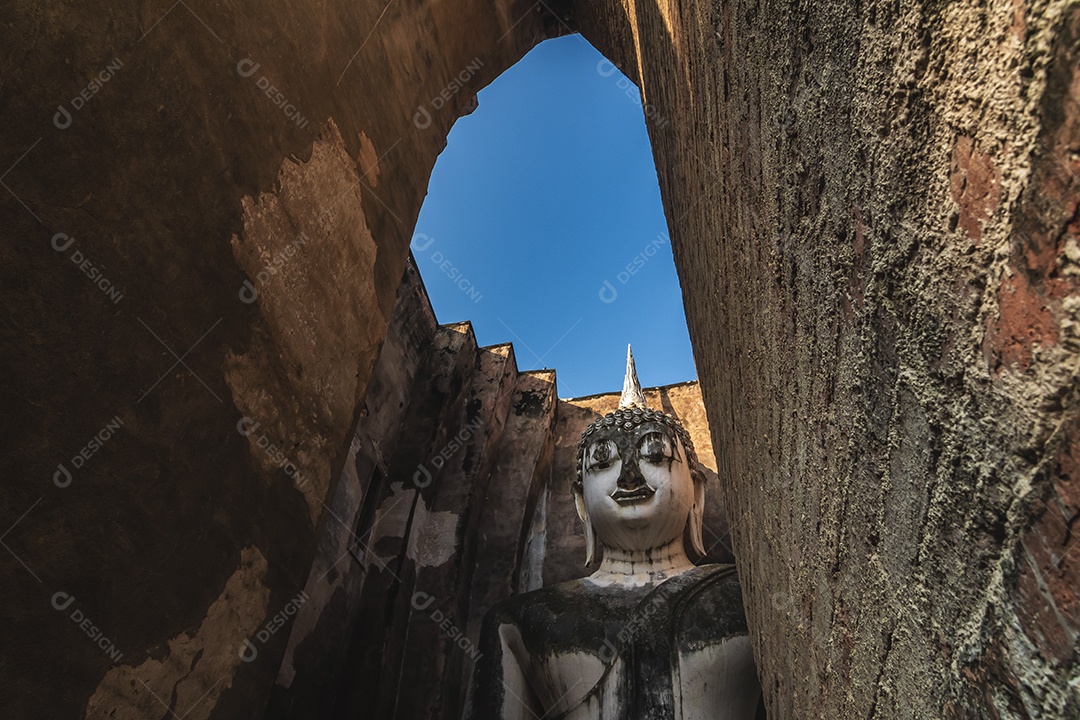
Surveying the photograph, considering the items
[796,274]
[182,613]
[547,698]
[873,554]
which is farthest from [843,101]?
[547,698]

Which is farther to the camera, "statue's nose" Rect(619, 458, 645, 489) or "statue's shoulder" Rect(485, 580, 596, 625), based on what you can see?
"statue's nose" Rect(619, 458, 645, 489)

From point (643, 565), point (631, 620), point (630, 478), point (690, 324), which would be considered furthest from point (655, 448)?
point (690, 324)

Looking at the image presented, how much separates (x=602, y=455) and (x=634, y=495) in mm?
357

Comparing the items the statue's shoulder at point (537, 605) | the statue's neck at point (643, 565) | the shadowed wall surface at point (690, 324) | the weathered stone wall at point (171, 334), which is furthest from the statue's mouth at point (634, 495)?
the weathered stone wall at point (171, 334)

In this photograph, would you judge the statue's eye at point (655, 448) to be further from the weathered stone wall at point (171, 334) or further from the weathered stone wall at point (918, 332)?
the weathered stone wall at point (918, 332)

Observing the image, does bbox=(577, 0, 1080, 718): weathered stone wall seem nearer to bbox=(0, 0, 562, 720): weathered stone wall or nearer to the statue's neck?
bbox=(0, 0, 562, 720): weathered stone wall

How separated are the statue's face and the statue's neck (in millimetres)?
52

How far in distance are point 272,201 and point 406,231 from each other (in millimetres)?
1166

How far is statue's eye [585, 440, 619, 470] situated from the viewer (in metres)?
4.53

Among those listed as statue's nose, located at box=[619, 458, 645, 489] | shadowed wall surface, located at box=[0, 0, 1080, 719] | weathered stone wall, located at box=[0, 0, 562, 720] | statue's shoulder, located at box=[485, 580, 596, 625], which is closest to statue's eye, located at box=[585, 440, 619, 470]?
statue's nose, located at box=[619, 458, 645, 489]

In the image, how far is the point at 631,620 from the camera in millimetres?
3865

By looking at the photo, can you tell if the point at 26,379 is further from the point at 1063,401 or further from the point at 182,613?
the point at 1063,401

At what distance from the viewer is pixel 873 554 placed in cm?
94

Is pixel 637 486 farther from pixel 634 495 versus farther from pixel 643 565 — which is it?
pixel 643 565
